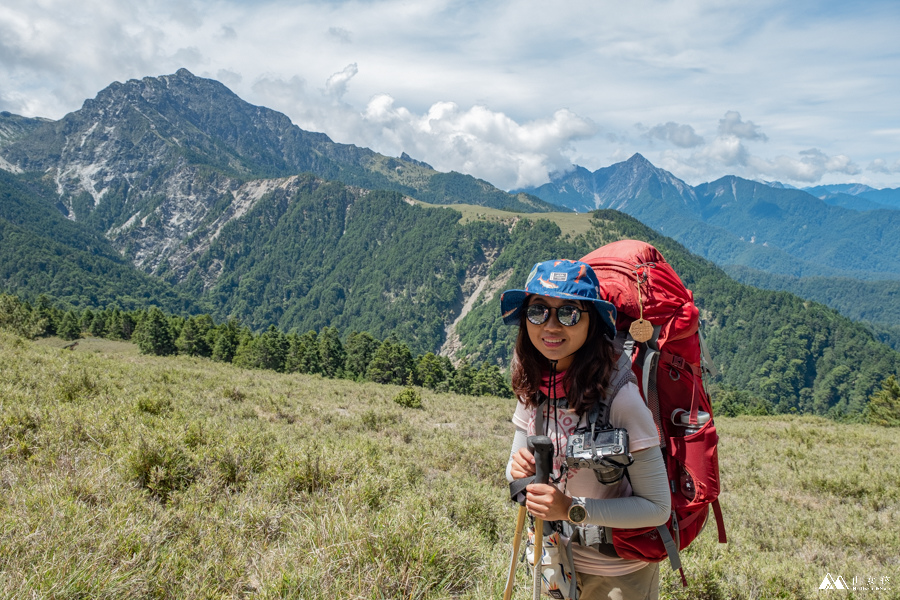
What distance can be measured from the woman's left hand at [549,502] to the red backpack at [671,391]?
42 centimetres

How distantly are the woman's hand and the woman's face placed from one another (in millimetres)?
534

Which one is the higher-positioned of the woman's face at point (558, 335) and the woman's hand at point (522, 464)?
the woman's face at point (558, 335)

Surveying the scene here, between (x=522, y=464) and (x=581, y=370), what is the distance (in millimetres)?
624

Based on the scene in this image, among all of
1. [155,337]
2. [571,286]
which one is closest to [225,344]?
[155,337]

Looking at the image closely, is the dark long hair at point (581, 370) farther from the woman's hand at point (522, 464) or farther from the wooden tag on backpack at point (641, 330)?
the woman's hand at point (522, 464)

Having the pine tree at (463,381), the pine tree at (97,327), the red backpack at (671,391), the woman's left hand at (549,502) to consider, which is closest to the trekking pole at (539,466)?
the woman's left hand at (549,502)

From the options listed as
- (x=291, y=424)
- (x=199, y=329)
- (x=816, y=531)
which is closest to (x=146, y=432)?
(x=291, y=424)

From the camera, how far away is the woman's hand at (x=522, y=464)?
2.43 meters

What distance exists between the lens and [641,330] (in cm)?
248

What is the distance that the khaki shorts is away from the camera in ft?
8.14

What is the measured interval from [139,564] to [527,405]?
294cm

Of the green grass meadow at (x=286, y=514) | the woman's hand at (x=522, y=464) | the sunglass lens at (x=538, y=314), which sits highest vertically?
the sunglass lens at (x=538, y=314)

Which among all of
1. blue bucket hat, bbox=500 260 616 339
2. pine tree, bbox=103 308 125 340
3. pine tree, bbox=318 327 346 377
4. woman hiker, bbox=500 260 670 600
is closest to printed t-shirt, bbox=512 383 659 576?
woman hiker, bbox=500 260 670 600

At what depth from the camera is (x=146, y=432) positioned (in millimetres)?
5605
